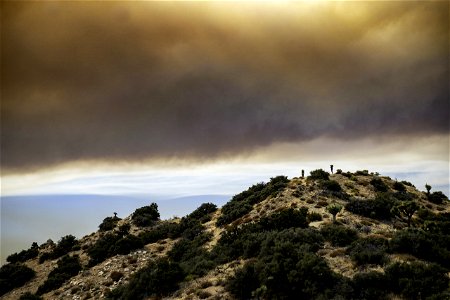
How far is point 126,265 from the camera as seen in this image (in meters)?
41.9

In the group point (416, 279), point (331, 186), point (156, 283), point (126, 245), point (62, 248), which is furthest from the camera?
point (62, 248)

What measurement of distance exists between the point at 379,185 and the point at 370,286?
40283mm

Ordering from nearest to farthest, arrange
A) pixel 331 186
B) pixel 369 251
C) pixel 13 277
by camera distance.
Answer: pixel 369 251 → pixel 13 277 → pixel 331 186

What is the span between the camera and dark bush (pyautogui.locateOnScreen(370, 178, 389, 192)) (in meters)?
57.0

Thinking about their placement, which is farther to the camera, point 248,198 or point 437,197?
point 437,197

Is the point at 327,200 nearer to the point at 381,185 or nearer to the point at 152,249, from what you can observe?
the point at 381,185

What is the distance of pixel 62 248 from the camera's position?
181 ft

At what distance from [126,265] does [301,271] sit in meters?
26.9

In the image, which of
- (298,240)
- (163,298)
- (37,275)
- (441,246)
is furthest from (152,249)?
(441,246)

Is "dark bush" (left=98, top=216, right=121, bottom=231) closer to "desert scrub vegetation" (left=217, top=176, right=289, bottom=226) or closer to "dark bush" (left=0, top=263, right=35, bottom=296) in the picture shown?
"dark bush" (left=0, top=263, right=35, bottom=296)

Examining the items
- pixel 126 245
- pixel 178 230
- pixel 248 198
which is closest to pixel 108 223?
pixel 126 245

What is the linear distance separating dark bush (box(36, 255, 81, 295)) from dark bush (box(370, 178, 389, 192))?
162 ft

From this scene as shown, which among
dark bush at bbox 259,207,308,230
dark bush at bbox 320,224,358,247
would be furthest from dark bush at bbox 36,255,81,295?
dark bush at bbox 320,224,358,247

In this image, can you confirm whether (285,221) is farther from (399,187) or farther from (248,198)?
(399,187)
